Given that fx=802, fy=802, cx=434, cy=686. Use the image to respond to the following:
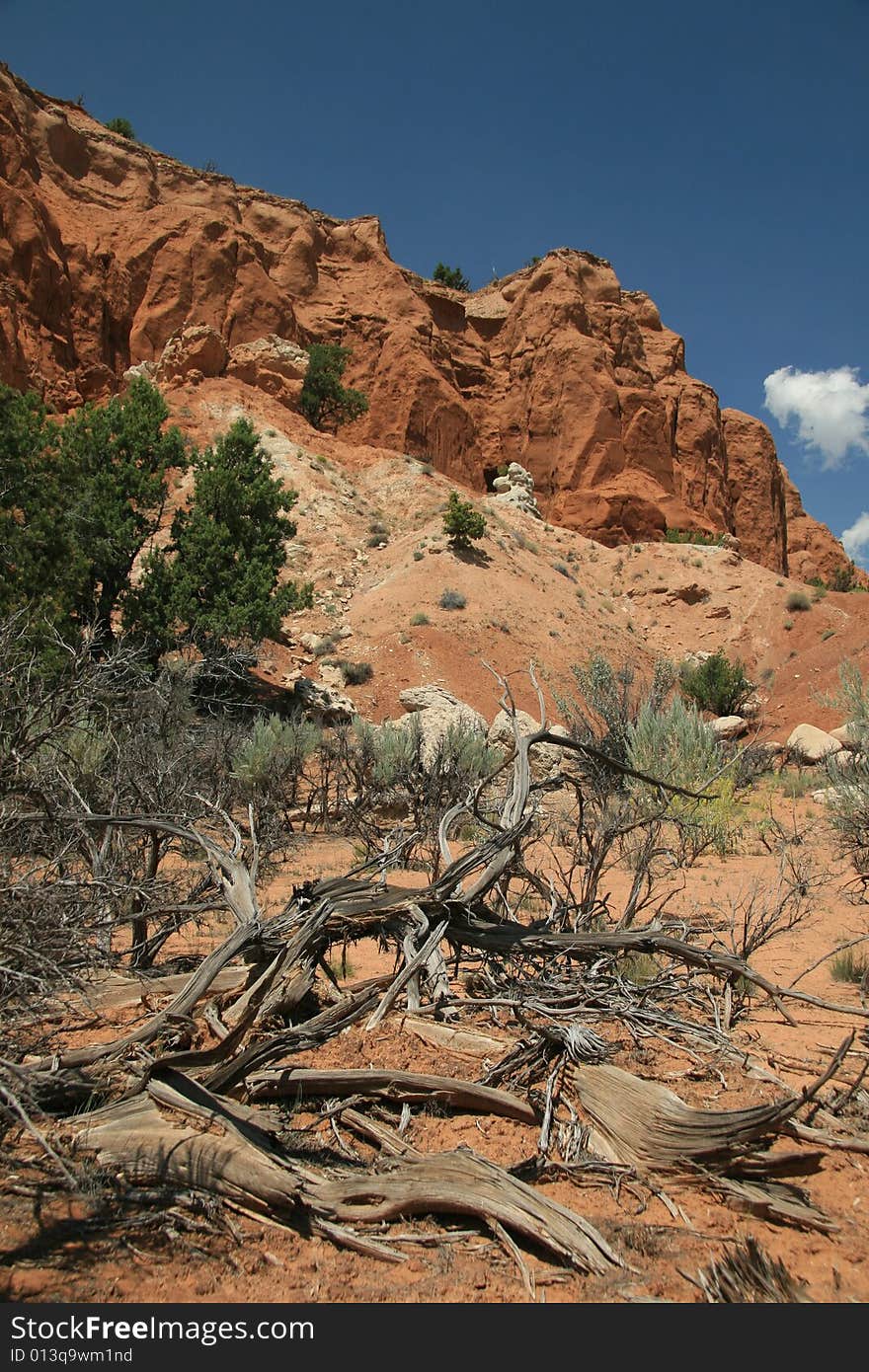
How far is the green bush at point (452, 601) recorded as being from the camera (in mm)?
22938

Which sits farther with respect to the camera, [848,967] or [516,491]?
[516,491]

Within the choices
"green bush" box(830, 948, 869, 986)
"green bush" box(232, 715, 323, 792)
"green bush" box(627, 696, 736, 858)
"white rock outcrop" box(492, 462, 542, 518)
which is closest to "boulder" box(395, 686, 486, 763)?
"green bush" box(232, 715, 323, 792)

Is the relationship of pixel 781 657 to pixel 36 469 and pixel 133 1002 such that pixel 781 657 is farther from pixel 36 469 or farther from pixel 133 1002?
pixel 133 1002

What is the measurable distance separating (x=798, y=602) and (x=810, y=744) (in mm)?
13348

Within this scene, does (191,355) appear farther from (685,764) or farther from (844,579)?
(844,579)

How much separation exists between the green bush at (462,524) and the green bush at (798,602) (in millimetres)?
12448

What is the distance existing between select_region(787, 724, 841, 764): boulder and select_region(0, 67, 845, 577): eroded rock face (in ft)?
66.1

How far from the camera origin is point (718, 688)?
931 inches

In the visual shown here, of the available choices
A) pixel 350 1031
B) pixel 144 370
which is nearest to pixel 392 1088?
pixel 350 1031

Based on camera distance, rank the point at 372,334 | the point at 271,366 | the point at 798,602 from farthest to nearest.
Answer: the point at 372,334 → the point at 271,366 → the point at 798,602

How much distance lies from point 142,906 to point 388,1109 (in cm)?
228

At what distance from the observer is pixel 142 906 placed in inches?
181

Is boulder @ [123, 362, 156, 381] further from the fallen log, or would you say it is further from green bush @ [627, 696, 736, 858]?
the fallen log

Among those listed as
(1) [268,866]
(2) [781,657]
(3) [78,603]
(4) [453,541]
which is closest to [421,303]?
(4) [453,541]
